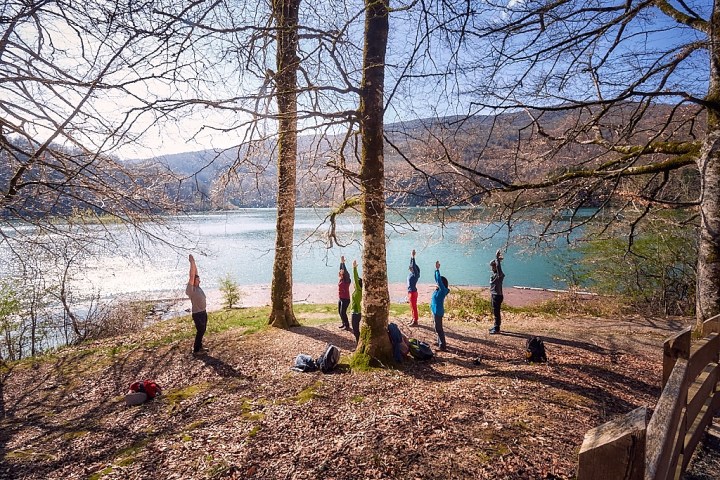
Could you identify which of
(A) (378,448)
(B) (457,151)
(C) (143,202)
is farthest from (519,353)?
(C) (143,202)

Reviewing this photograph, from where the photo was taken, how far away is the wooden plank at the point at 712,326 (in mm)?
4027

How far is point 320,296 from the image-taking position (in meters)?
20.2

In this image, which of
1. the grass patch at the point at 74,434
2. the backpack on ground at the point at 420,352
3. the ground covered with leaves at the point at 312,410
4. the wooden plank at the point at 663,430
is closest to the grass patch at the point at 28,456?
the ground covered with leaves at the point at 312,410

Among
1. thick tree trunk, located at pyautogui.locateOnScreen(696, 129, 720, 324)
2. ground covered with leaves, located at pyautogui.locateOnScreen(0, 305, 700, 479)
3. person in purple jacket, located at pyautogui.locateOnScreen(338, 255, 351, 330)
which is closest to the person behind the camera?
ground covered with leaves, located at pyautogui.locateOnScreen(0, 305, 700, 479)

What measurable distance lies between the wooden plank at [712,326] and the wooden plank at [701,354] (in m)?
0.15

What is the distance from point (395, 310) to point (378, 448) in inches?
376

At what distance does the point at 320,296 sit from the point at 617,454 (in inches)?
760

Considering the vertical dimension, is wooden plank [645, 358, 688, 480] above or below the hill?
below

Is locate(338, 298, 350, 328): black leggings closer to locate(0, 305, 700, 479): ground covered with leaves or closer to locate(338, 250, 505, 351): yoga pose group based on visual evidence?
locate(338, 250, 505, 351): yoga pose group

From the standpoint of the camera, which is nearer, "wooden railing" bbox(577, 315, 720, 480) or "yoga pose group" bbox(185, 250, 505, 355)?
"wooden railing" bbox(577, 315, 720, 480)

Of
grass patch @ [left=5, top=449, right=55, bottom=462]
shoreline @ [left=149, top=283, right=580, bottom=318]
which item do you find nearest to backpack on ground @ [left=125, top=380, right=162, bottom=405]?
grass patch @ [left=5, top=449, right=55, bottom=462]

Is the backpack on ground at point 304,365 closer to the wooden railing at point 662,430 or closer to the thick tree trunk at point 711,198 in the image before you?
the wooden railing at point 662,430

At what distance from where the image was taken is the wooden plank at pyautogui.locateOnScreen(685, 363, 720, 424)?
3.27 metres

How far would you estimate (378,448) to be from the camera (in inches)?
140
